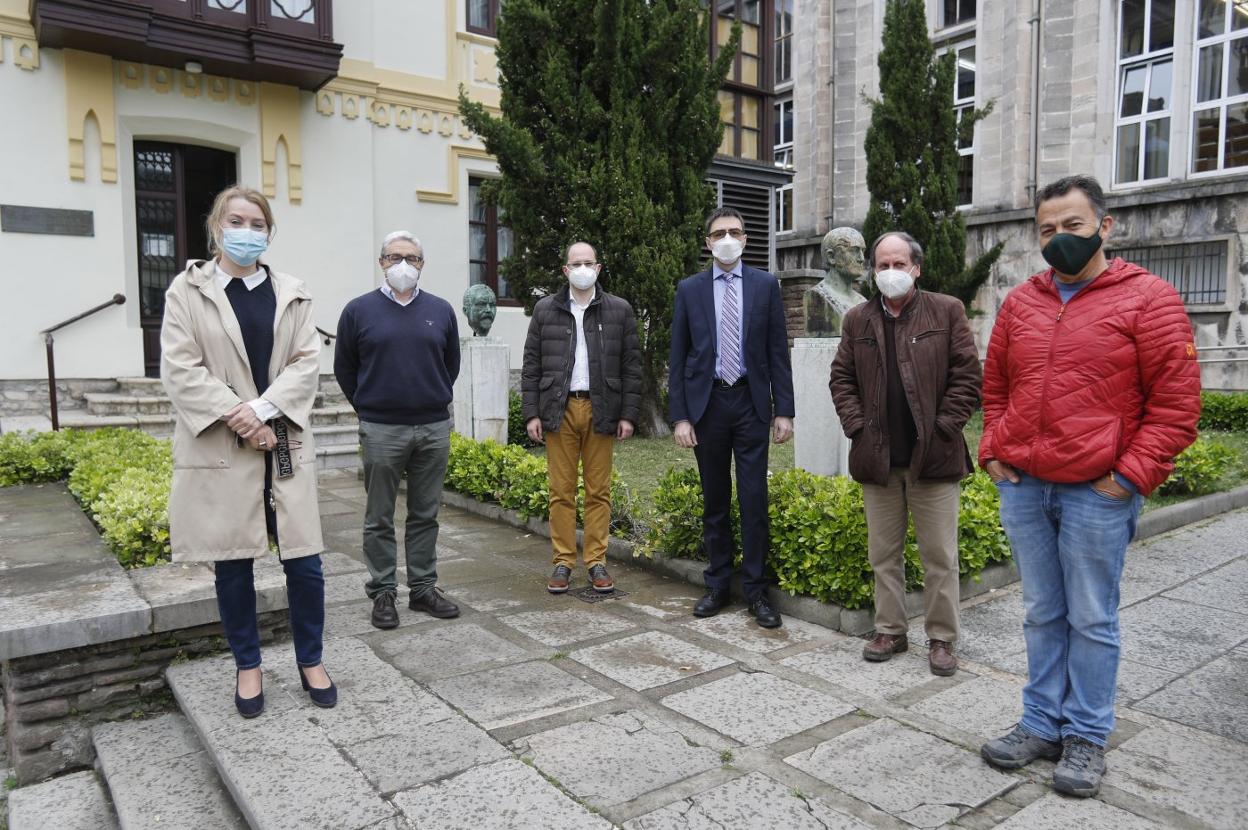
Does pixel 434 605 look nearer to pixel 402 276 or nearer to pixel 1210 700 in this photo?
pixel 402 276

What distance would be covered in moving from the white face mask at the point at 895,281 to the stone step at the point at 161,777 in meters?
3.34

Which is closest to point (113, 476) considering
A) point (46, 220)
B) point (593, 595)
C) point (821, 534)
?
Result: point (593, 595)

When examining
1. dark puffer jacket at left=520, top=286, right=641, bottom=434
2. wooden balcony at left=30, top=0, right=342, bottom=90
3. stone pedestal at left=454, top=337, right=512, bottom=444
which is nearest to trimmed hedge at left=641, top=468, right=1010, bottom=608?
dark puffer jacket at left=520, top=286, right=641, bottom=434

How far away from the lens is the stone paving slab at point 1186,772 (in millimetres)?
2801

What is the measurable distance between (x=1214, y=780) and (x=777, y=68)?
2382cm

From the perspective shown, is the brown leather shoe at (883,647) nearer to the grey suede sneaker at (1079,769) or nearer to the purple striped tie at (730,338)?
the grey suede sneaker at (1079,769)

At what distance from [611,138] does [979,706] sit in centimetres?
828

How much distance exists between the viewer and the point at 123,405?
10484 millimetres

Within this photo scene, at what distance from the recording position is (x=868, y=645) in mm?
4207

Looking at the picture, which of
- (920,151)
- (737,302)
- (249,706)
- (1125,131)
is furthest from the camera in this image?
(1125,131)

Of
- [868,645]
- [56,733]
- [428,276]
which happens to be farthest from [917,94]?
[56,733]

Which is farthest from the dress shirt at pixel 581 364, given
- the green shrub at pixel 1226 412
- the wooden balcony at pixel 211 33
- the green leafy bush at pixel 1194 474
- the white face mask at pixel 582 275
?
the green shrub at pixel 1226 412

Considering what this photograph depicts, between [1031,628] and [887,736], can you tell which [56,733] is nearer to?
[887,736]

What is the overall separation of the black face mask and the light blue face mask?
2.88 metres
